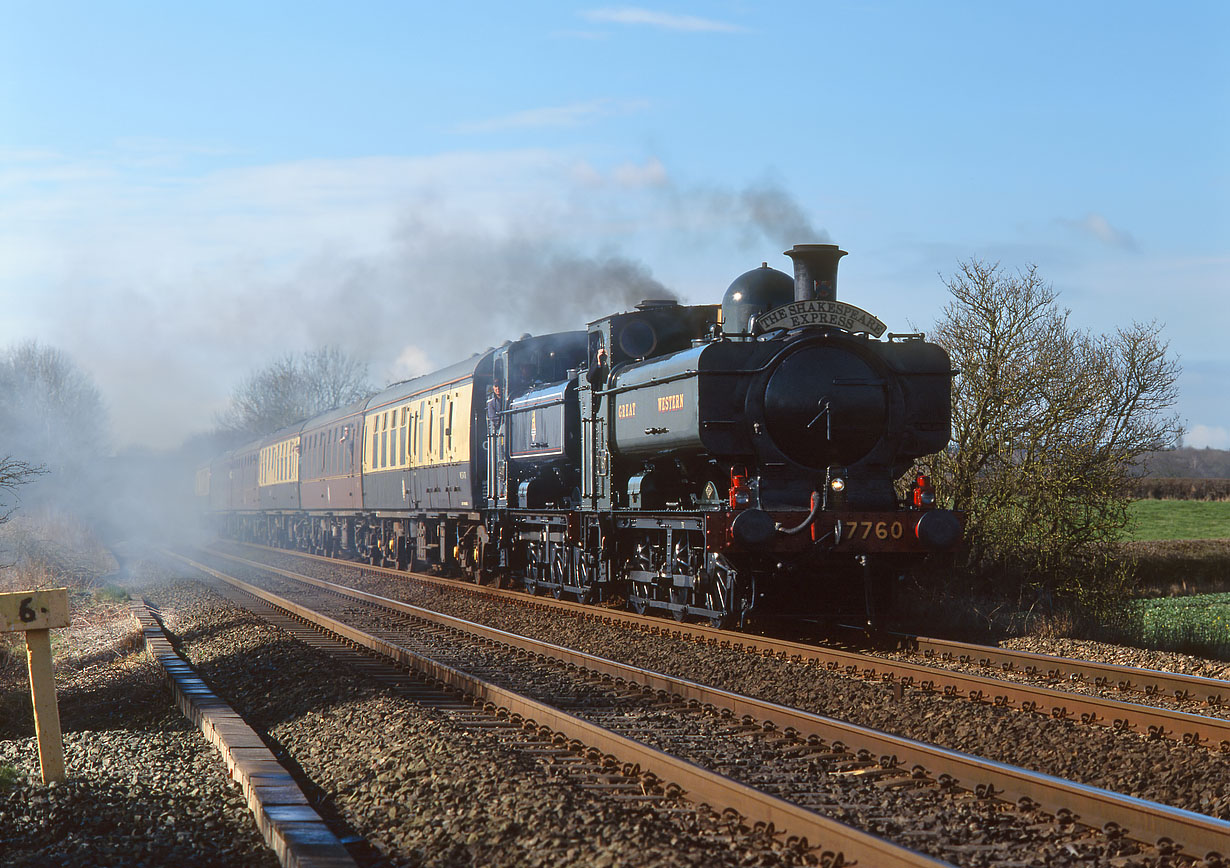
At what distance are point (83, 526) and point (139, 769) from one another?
43034mm

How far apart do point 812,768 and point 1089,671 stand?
146 inches

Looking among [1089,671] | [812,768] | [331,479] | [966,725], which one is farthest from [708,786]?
[331,479]

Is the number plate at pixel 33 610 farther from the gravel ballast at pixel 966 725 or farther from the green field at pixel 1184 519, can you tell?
the green field at pixel 1184 519

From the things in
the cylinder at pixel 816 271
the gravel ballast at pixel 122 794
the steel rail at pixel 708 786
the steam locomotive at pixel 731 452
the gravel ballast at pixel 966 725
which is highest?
the cylinder at pixel 816 271

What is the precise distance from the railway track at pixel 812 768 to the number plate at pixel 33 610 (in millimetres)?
2928

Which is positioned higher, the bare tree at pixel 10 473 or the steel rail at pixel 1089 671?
the bare tree at pixel 10 473

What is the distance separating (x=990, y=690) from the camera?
8.20 metres

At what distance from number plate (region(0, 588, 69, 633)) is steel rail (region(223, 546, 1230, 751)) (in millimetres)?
5576

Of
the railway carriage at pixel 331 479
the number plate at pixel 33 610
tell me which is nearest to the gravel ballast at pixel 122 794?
the number plate at pixel 33 610

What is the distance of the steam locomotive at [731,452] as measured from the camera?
1127 centimetres

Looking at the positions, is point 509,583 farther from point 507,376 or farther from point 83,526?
point 83,526

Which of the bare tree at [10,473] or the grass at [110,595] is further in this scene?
the grass at [110,595]

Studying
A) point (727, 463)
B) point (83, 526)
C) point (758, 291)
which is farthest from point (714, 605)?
point (83, 526)

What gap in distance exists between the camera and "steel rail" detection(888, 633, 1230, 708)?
7.98m
